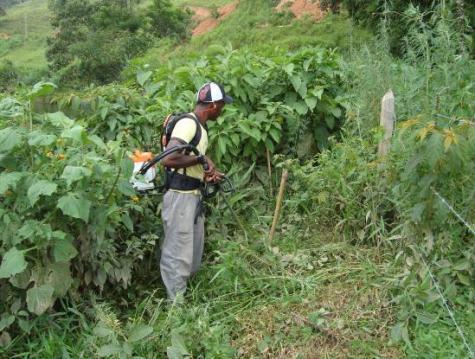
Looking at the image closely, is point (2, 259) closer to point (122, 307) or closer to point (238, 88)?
point (122, 307)

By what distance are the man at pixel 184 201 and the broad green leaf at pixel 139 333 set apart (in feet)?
2.10

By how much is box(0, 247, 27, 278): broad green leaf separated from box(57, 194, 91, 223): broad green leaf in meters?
0.39

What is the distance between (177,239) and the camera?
15.1 feet

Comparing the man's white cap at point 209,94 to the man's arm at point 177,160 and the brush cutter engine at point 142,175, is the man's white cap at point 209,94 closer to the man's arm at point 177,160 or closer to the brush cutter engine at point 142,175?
the man's arm at point 177,160

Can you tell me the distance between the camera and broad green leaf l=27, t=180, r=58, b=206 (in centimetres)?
375

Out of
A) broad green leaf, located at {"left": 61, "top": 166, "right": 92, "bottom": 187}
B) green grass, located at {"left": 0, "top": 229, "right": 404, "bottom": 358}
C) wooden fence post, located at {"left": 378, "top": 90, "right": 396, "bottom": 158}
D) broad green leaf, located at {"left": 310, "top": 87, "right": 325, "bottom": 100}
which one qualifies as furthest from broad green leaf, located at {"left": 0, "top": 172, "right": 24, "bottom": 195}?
broad green leaf, located at {"left": 310, "top": 87, "right": 325, "bottom": 100}

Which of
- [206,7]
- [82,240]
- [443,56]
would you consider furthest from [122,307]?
[206,7]

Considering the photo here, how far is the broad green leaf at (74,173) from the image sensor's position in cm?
381

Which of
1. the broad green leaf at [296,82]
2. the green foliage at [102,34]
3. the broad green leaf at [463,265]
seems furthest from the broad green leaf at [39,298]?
the green foliage at [102,34]

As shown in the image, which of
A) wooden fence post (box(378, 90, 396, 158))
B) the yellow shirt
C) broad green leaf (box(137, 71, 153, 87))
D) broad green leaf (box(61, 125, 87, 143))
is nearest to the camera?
broad green leaf (box(61, 125, 87, 143))

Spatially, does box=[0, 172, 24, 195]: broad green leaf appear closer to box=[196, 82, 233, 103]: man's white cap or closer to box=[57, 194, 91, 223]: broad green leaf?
box=[57, 194, 91, 223]: broad green leaf

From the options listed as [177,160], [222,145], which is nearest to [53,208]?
[177,160]

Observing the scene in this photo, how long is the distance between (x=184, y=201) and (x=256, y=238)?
0.97 m

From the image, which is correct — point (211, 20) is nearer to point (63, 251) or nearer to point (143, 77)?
point (143, 77)
